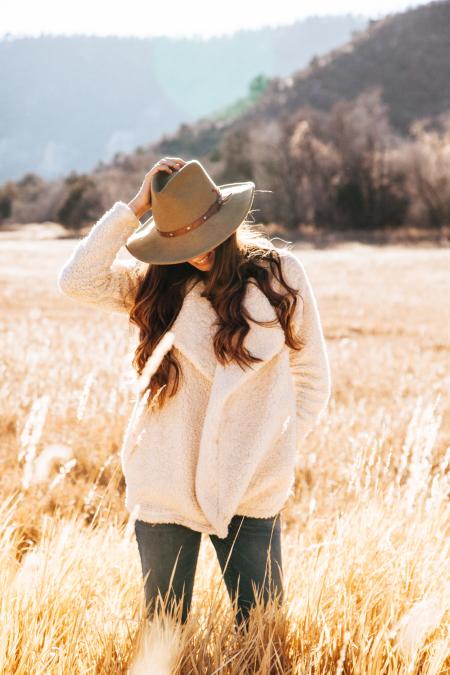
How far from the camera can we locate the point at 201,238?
2.32 metres

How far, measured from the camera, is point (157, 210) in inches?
93.9

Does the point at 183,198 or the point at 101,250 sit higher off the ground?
the point at 183,198

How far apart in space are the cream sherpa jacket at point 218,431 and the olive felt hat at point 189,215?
200 millimetres

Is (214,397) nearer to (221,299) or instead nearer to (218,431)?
(218,431)

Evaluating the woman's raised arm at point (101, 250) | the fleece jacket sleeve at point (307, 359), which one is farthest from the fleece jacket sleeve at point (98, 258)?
the fleece jacket sleeve at point (307, 359)

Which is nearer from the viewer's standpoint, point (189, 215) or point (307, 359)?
point (189, 215)

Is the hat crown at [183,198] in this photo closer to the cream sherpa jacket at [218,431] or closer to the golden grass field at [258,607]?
the cream sherpa jacket at [218,431]

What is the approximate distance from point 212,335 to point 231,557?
2.54ft

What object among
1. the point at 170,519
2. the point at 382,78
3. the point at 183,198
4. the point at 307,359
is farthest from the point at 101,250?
the point at 382,78

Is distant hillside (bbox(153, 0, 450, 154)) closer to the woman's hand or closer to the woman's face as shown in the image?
the woman's hand

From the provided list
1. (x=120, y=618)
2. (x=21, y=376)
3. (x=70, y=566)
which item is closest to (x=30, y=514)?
(x=70, y=566)

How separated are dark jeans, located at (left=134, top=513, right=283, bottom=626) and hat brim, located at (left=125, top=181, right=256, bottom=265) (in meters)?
0.91

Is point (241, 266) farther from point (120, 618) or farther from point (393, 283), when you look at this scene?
point (393, 283)

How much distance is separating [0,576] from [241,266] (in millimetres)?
1359
